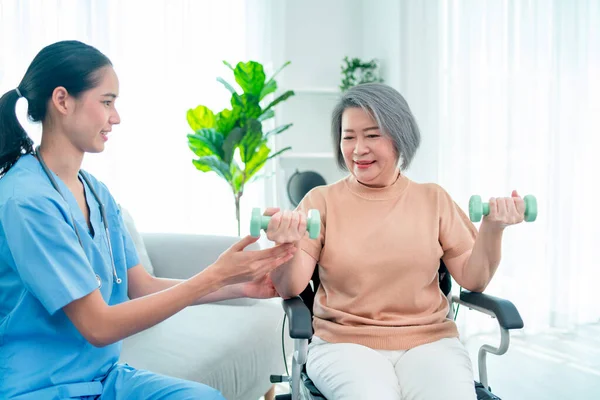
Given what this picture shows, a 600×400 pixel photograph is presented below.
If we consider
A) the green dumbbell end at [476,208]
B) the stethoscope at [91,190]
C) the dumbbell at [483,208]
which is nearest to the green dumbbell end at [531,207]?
the dumbbell at [483,208]

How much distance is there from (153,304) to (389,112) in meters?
0.76

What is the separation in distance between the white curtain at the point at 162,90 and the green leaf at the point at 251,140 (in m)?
0.55

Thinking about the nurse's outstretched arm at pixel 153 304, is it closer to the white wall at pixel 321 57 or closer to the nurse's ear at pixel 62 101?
the nurse's ear at pixel 62 101

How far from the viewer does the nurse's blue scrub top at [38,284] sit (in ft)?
3.33

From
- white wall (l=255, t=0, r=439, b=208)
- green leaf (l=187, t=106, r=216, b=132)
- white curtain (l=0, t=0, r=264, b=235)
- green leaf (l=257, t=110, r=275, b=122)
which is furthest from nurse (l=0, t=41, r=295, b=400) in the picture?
white wall (l=255, t=0, r=439, b=208)

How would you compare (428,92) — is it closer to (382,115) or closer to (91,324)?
(382,115)

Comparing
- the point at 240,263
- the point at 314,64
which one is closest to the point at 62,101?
the point at 240,263

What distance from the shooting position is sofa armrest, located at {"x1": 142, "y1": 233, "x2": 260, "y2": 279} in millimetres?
2436

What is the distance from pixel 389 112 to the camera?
1.49 meters

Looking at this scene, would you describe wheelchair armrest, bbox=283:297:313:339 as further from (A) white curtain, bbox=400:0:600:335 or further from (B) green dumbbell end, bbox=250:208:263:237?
(A) white curtain, bbox=400:0:600:335

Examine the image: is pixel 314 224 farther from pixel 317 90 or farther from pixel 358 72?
pixel 358 72

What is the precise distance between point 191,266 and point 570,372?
1806 mm

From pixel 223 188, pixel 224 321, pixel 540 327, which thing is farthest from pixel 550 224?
pixel 224 321

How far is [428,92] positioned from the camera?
342 centimetres
